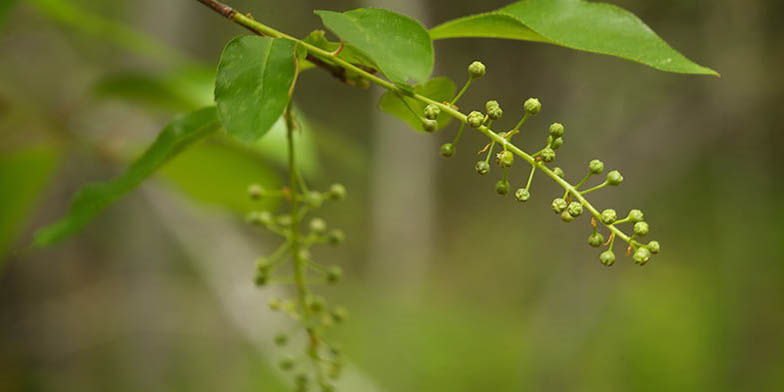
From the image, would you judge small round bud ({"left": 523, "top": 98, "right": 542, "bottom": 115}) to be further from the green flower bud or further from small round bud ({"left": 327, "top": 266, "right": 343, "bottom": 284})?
the green flower bud

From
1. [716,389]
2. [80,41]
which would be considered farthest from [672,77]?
[80,41]

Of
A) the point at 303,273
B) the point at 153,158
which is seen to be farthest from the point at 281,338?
the point at 153,158

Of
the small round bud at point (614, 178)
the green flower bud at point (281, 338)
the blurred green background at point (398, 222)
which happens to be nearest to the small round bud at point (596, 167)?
→ the small round bud at point (614, 178)

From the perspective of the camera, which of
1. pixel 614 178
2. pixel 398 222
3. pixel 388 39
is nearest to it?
pixel 388 39

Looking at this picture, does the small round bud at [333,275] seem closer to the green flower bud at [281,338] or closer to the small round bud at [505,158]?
the green flower bud at [281,338]

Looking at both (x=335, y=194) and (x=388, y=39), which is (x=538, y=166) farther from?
(x=335, y=194)

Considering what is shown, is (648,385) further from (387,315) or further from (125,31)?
(125,31)
